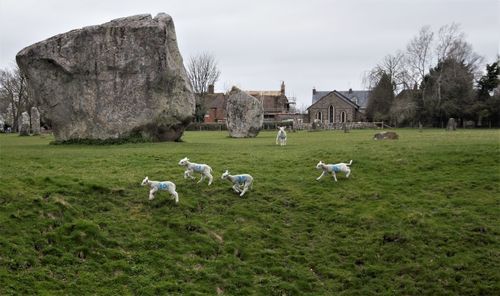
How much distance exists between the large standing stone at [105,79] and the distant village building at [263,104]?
6671 centimetres

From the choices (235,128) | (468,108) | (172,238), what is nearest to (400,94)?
(468,108)

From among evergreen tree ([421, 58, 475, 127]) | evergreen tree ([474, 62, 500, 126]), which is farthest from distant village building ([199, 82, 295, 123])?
evergreen tree ([474, 62, 500, 126])

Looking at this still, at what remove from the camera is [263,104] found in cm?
10019

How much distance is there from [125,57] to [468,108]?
4917cm

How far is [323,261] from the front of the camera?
13008 mm

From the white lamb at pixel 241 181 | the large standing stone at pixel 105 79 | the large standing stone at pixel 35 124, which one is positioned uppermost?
the large standing stone at pixel 105 79

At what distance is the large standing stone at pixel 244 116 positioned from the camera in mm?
40500

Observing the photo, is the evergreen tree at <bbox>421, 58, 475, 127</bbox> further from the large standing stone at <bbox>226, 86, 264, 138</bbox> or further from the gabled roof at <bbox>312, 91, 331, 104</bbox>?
the gabled roof at <bbox>312, 91, 331, 104</bbox>

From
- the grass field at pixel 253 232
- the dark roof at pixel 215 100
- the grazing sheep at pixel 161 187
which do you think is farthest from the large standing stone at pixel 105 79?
the dark roof at pixel 215 100

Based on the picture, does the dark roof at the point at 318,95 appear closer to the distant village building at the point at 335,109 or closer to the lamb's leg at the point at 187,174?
the distant village building at the point at 335,109

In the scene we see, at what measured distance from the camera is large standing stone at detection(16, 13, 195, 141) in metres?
28.0

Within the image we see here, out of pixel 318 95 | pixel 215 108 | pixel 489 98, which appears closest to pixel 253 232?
pixel 489 98

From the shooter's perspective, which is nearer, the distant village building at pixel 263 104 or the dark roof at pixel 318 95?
the distant village building at pixel 263 104

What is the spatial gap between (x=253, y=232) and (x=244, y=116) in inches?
1058
